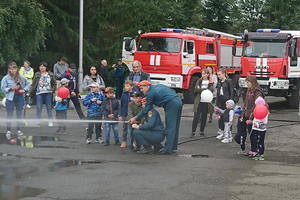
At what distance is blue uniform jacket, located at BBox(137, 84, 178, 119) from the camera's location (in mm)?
11102

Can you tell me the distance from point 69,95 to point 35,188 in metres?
6.69

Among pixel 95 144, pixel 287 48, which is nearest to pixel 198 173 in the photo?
pixel 95 144

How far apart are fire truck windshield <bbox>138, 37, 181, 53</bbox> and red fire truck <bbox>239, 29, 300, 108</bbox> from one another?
2776 millimetres

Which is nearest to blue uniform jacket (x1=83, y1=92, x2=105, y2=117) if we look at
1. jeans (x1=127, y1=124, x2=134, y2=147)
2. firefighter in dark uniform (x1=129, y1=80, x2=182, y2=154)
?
jeans (x1=127, y1=124, x2=134, y2=147)

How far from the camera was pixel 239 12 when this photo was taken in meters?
43.6

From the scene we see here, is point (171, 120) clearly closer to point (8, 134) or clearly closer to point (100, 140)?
point (100, 140)

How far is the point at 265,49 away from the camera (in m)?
22.2

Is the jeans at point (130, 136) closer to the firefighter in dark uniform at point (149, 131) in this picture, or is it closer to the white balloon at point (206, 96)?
the firefighter in dark uniform at point (149, 131)

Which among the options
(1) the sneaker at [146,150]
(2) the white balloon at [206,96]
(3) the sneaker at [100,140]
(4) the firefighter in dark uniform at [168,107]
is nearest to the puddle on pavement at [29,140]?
(3) the sneaker at [100,140]

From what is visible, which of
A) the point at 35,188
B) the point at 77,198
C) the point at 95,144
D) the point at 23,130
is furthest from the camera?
the point at 23,130

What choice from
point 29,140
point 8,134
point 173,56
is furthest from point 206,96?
point 173,56

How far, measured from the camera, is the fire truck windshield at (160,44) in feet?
77.2

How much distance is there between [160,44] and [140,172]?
1494cm

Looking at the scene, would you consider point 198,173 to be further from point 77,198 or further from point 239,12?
point 239,12
